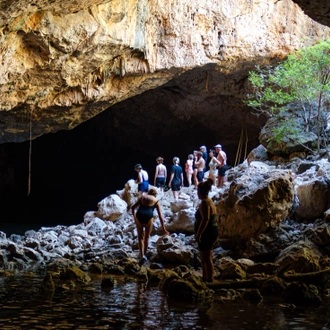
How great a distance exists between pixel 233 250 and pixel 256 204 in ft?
3.57

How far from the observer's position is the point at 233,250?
10383mm

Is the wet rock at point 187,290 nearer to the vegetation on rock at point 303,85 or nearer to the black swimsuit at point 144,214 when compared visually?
the black swimsuit at point 144,214

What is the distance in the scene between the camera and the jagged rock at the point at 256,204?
10141 mm

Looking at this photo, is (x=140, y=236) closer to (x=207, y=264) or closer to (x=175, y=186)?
(x=207, y=264)

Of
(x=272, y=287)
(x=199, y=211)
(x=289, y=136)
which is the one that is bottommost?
(x=272, y=287)

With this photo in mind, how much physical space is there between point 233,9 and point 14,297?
1235 cm

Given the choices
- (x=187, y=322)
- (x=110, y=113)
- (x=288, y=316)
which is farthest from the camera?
(x=110, y=113)

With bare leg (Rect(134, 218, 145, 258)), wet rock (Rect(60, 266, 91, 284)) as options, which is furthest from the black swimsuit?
wet rock (Rect(60, 266, 91, 284))

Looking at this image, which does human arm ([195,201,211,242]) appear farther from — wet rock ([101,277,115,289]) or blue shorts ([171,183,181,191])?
blue shorts ([171,183,181,191])

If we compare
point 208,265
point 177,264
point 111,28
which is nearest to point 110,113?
point 111,28

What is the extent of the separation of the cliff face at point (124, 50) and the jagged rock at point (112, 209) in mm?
2985

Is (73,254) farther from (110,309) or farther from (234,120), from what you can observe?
(234,120)

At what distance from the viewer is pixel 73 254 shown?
11188 millimetres

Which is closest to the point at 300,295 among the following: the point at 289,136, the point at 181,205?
the point at 181,205
